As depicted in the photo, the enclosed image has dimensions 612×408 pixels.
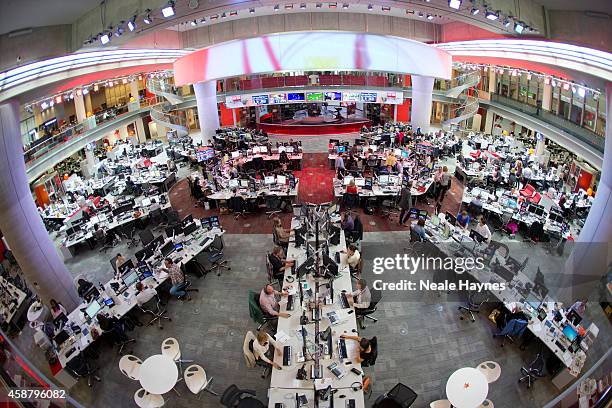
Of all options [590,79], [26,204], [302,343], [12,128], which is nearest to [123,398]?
[302,343]

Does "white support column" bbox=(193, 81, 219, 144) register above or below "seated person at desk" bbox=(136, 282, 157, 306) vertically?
above

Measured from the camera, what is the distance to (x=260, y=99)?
25969mm

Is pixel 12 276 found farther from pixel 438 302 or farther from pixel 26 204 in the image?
pixel 438 302

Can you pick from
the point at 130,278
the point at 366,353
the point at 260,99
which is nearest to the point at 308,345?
the point at 366,353

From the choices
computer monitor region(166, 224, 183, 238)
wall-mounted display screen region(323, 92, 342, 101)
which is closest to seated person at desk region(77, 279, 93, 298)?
computer monitor region(166, 224, 183, 238)

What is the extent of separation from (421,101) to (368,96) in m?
3.46

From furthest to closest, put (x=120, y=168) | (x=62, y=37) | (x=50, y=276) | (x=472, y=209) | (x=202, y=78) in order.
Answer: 1. (x=120, y=168)
2. (x=202, y=78)
3. (x=472, y=209)
4. (x=50, y=276)
5. (x=62, y=37)

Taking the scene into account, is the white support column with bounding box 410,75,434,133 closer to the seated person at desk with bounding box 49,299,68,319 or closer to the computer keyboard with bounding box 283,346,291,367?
the computer keyboard with bounding box 283,346,291,367

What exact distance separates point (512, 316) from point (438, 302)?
6.04 feet

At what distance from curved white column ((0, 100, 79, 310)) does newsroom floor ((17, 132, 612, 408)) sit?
145cm

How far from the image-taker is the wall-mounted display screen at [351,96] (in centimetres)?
2602

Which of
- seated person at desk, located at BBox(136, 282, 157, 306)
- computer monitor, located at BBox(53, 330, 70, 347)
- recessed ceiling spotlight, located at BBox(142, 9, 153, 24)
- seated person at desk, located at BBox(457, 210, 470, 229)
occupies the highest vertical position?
recessed ceiling spotlight, located at BBox(142, 9, 153, 24)

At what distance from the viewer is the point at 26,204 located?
9344 mm

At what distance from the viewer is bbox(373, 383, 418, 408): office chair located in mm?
6863
